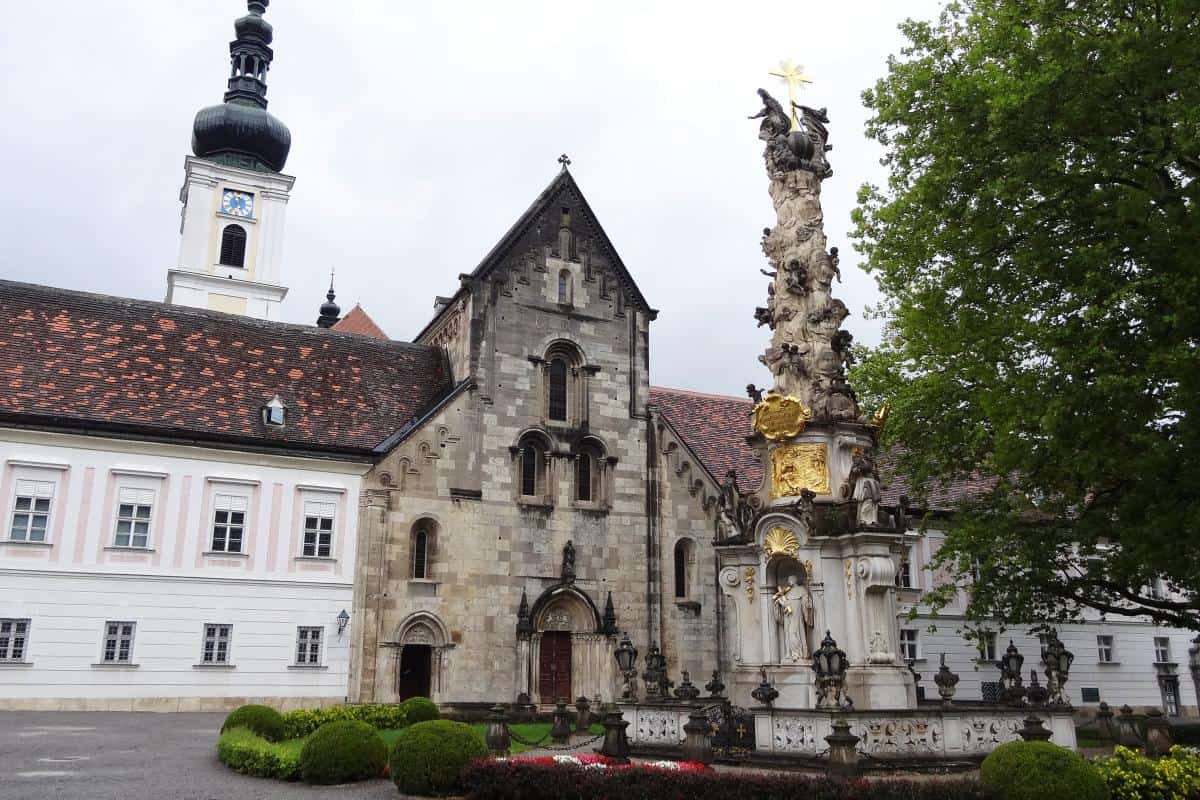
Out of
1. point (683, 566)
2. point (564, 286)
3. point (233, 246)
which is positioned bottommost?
point (683, 566)

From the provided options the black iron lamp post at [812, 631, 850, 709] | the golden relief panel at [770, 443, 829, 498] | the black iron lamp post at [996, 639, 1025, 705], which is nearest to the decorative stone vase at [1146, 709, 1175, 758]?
the black iron lamp post at [996, 639, 1025, 705]

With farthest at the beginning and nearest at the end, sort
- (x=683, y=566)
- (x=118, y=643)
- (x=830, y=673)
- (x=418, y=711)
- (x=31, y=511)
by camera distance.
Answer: (x=683, y=566), (x=118, y=643), (x=31, y=511), (x=418, y=711), (x=830, y=673)

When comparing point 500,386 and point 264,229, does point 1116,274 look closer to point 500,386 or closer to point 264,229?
point 500,386

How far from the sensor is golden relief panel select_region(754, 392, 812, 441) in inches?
769

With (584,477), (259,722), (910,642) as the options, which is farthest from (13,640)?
(910,642)

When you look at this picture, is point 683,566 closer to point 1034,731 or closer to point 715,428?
point 715,428

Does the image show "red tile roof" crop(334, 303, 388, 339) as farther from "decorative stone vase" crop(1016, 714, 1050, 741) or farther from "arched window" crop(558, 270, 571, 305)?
"decorative stone vase" crop(1016, 714, 1050, 741)

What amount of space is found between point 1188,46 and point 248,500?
87.5 ft

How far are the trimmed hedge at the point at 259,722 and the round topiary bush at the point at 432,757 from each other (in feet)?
20.0

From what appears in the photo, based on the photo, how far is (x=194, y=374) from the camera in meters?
33.3

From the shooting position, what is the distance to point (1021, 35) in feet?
59.8

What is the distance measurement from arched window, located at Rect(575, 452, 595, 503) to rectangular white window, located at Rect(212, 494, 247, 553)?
11.2 m

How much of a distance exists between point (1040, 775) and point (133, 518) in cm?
2574

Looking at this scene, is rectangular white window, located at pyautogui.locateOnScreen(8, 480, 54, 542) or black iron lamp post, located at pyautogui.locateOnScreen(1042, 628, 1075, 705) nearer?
black iron lamp post, located at pyautogui.locateOnScreen(1042, 628, 1075, 705)
